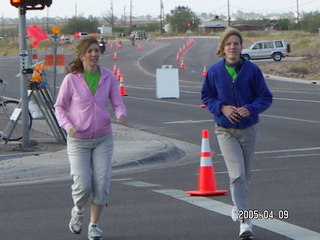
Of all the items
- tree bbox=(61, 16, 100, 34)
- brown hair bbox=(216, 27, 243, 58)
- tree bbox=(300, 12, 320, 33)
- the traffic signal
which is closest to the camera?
brown hair bbox=(216, 27, 243, 58)

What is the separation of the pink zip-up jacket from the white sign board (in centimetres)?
2201

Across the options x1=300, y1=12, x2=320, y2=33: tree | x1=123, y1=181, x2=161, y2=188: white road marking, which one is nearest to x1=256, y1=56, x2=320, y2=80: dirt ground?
x1=123, y1=181, x2=161, y2=188: white road marking

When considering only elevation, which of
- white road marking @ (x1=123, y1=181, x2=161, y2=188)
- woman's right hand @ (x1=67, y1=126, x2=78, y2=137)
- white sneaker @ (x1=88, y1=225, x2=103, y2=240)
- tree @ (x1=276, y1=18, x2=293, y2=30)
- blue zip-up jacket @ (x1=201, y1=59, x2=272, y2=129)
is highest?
tree @ (x1=276, y1=18, x2=293, y2=30)

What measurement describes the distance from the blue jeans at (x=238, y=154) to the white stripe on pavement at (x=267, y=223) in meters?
0.51

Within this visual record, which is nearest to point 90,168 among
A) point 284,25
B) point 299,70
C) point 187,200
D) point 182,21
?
point 187,200

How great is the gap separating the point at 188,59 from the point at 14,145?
5580 cm

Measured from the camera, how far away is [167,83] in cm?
3072

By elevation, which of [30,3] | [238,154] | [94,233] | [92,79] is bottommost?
[94,233]

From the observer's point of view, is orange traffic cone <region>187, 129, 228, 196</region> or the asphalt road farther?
orange traffic cone <region>187, 129, 228, 196</region>

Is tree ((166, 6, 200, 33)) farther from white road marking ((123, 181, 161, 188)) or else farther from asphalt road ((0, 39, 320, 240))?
white road marking ((123, 181, 161, 188))

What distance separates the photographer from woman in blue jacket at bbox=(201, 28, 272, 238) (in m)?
7.71

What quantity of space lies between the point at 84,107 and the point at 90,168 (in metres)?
0.58

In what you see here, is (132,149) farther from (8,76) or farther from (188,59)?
(188,59)

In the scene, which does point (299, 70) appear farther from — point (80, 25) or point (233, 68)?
point (80, 25)
